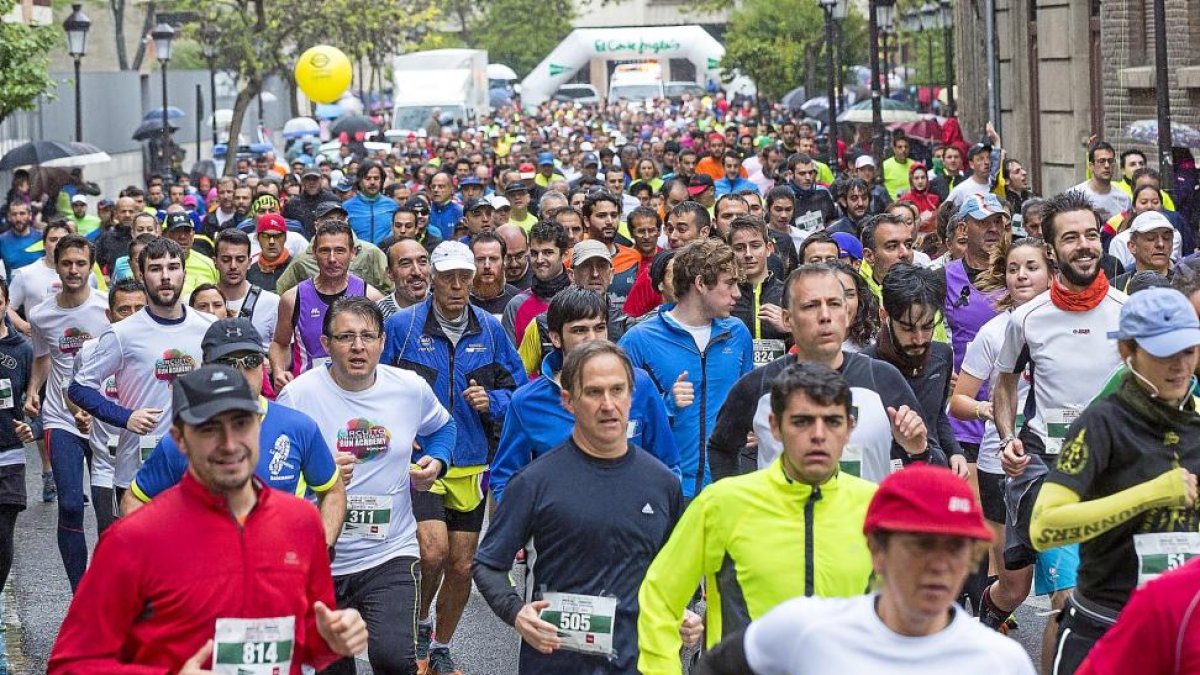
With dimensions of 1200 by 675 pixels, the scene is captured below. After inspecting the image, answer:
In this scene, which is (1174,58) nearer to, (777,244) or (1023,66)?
(1023,66)

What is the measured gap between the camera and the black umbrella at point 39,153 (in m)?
29.7

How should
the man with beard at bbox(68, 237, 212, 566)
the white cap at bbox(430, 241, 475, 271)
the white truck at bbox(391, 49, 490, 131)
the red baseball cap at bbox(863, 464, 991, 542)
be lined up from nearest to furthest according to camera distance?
the red baseball cap at bbox(863, 464, 991, 542)
the man with beard at bbox(68, 237, 212, 566)
the white cap at bbox(430, 241, 475, 271)
the white truck at bbox(391, 49, 490, 131)

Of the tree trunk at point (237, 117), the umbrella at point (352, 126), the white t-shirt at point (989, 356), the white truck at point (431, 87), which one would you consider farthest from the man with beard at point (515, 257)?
the white truck at point (431, 87)

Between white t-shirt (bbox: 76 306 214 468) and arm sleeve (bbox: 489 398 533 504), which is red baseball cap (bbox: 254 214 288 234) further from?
arm sleeve (bbox: 489 398 533 504)

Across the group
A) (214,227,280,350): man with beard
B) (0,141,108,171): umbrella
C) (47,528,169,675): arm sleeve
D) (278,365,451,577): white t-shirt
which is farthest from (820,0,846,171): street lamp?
(47,528,169,675): arm sleeve

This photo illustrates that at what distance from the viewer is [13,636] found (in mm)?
10352

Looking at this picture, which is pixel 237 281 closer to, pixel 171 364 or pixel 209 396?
pixel 171 364

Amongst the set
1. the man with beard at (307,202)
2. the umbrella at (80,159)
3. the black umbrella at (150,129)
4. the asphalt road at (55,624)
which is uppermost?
the black umbrella at (150,129)

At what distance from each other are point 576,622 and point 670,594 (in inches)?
26.4

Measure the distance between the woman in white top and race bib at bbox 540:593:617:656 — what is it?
2783 millimetres

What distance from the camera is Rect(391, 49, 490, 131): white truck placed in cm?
6488

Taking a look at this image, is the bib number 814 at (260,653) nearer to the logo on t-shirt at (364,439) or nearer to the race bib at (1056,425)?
the logo on t-shirt at (364,439)

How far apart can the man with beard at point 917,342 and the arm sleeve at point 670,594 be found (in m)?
2.72

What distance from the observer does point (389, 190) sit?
72.7 ft
